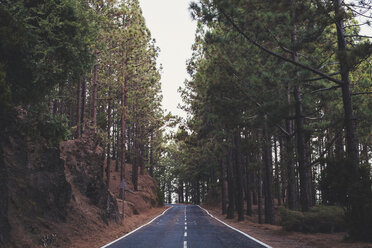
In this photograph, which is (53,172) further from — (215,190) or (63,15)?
(215,190)

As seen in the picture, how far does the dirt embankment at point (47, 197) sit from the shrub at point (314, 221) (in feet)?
27.4

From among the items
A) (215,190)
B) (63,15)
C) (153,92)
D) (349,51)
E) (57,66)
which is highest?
(153,92)

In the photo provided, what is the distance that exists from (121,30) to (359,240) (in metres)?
20.7

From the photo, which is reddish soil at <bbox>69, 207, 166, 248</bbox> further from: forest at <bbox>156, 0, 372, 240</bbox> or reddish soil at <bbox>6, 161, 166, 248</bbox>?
forest at <bbox>156, 0, 372, 240</bbox>

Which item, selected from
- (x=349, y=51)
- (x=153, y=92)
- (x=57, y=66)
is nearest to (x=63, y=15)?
(x=57, y=66)

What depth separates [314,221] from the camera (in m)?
14.2

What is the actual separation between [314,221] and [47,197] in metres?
11.8

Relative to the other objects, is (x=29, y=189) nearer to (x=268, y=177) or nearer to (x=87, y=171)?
(x=87, y=171)

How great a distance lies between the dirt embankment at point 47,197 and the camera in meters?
10.0

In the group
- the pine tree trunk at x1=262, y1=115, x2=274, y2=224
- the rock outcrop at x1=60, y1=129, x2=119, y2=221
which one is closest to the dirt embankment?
the rock outcrop at x1=60, y1=129, x2=119, y2=221

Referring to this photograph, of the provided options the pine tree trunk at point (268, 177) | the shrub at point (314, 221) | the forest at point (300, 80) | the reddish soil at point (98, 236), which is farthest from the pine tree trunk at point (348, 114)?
the reddish soil at point (98, 236)

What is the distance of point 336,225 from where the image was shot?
1405 cm

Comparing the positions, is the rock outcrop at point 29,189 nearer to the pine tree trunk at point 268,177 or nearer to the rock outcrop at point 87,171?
the rock outcrop at point 87,171

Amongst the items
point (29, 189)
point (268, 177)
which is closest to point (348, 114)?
point (268, 177)
